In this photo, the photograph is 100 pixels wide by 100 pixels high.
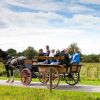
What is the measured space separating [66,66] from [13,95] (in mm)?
4164

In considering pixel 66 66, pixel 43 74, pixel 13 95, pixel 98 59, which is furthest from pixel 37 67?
pixel 98 59

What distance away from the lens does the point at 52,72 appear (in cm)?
2077

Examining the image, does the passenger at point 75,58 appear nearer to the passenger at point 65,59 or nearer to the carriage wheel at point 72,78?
the passenger at point 65,59

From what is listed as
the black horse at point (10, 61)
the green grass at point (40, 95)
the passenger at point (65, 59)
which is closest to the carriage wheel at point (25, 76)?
the black horse at point (10, 61)

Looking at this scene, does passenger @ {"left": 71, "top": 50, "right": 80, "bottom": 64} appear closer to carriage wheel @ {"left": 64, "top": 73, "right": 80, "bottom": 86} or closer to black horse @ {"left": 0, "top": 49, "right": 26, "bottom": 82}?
carriage wheel @ {"left": 64, "top": 73, "right": 80, "bottom": 86}

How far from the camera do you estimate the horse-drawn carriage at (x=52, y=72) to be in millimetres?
20625

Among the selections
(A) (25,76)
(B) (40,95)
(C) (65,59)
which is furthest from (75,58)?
(B) (40,95)

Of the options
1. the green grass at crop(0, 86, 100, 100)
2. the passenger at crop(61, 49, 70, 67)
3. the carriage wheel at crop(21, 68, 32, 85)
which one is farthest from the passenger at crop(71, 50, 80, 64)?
the green grass at crop(0, 86, 100, 100)

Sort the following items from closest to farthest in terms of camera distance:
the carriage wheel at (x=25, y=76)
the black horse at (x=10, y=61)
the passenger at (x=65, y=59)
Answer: the passenger at (x=65, y=59) → the carriage wheel at (x=25, y=76) → the black horse at (x=10, y=61)

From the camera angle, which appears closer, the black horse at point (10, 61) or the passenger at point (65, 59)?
the passenger at point (65, 59)

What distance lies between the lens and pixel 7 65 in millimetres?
24781

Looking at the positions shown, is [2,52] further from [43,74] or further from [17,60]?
[43,74]

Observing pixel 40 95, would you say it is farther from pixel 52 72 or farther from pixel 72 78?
pixel 72 78

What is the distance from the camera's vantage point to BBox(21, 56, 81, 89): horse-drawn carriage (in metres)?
20.6
